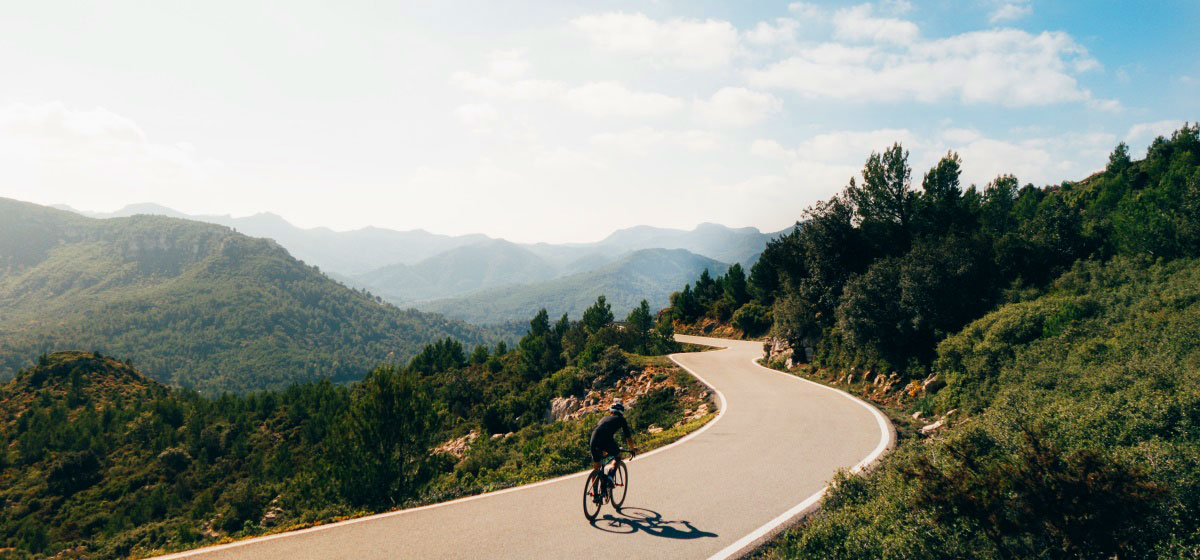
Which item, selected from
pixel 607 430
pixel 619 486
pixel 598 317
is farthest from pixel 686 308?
pixel 607 430

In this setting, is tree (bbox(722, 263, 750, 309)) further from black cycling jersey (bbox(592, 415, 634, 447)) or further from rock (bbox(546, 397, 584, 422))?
black cycling jersey (bbox(592, 415, 634, 447))

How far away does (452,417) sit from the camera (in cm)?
3662

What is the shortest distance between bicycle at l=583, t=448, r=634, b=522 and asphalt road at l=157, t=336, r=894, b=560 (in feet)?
0.63

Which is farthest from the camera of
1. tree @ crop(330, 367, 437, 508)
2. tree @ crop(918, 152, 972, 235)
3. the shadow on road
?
tree @ crop(918, 152, 972, 235)

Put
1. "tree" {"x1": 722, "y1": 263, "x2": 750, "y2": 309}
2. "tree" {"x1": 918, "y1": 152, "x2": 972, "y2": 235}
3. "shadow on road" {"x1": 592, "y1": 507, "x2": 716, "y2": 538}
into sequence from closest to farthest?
"shadow on road" {"x1": 592, "y1": 507, "x2": 716, "y2": 538} < "tree" {"x1": 918, "y1": 152, "x2": 972, "y2": 235} < "tree" {"x1": 722, "y1": 263, "x2": 750, "y2": 309}

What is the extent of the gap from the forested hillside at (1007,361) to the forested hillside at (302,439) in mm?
7431

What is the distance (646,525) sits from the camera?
8016mm

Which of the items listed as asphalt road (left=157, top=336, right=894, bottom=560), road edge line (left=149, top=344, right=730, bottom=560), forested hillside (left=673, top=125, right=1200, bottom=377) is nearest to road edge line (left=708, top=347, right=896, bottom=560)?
asphalt road (left=157, top=336, right=894, bottom=560)

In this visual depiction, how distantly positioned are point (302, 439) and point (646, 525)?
51.7 meters

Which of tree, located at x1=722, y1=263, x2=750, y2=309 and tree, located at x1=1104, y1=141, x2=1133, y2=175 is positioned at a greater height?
tree, located at x1=1104, y1=141, x2=1133, y2=175

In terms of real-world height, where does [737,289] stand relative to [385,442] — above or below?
above

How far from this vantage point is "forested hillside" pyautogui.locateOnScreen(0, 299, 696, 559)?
50.8ft

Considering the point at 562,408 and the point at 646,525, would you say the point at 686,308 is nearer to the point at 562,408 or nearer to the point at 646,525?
the point at 562,408

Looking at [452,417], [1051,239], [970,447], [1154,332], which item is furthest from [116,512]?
[1051,239]
